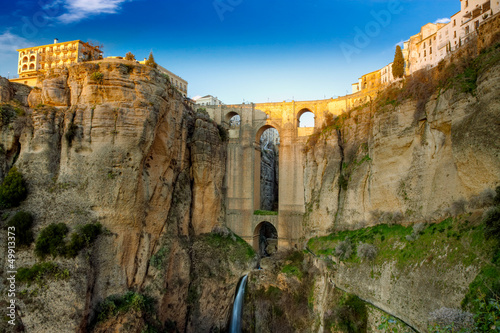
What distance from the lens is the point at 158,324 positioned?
2286 cm

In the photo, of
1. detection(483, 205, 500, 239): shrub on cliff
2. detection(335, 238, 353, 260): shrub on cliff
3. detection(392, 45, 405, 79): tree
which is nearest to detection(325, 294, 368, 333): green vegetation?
detection(335, 238, 353, 260): shrub on cliff

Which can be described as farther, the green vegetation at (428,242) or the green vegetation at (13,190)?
the green vegetation at (13,190)

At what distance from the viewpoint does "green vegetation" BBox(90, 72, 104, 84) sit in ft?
72.9

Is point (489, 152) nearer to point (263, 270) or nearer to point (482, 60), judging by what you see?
point (482, 60)

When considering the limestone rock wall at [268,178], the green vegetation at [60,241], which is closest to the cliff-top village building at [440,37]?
the limestone rock wall at [268,178]

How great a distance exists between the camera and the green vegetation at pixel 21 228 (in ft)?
61.6

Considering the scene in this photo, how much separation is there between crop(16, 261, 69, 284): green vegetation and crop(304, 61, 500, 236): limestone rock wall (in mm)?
18287

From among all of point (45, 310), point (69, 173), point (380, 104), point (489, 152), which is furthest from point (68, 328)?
point (380, 104)

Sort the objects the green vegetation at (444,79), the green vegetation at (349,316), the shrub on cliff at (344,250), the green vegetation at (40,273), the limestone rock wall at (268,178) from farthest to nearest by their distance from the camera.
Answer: the limestone rock wall at (268,178) → the shrub on cliff at (344,250) → the green vegetation at (349,316) → the green vegetation at (40,273) → the green vegetation at (444,79)

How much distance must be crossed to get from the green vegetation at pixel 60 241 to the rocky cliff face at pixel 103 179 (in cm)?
44

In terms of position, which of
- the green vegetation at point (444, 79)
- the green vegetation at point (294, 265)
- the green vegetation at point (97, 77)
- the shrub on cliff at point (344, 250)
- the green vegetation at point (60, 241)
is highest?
the green vegetation at point (97, 77)

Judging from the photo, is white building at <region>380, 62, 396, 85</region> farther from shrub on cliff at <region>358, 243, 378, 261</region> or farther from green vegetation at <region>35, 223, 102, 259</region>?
green vegetation at <region>35, 223, 102, 259</region>

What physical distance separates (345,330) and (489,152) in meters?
11.0

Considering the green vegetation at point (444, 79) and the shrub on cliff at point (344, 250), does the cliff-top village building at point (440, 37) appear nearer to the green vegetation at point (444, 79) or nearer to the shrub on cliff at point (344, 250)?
the green vegetation at point (444, 79)
